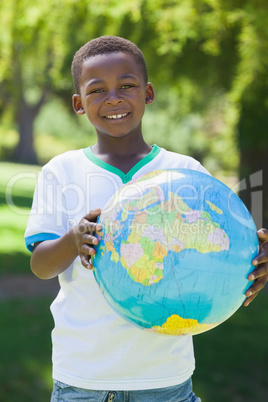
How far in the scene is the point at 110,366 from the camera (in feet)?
7.38

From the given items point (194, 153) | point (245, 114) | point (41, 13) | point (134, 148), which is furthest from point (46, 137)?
point (134, 148)

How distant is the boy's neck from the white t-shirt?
0.06 meters

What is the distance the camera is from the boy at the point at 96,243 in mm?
2256

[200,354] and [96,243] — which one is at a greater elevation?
[96,243]

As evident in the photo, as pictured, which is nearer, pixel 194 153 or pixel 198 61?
pixel 198 61

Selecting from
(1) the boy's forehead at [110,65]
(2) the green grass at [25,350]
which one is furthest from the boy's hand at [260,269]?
(2) the green grass at [25,350]

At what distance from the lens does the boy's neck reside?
2504mm

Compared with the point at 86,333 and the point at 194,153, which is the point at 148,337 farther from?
the point at 194,153

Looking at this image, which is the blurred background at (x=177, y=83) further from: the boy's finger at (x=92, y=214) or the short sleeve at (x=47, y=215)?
the boy's finger at (x=92, y=214)

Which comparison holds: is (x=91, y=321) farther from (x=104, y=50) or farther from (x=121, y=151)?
(x=104, y=50)

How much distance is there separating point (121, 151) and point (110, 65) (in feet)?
1.23

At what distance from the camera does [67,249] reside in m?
2.21

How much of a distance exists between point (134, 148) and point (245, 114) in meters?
5.72

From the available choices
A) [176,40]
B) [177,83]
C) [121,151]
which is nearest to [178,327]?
[121,151]
